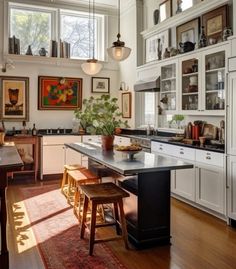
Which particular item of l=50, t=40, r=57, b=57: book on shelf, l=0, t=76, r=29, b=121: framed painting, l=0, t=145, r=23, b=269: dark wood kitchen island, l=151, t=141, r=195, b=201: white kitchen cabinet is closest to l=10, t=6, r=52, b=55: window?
l=50, t=40, r=57, b=57: book on shelf

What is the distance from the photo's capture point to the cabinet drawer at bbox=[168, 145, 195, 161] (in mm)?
4266

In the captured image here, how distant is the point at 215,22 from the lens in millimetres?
4453

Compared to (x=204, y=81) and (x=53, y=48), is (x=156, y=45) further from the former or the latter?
(x=53, y=48)

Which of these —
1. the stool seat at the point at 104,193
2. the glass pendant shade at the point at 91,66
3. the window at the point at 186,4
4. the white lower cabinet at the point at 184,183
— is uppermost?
the window at the point at 186,4

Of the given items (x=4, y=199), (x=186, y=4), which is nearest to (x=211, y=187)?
(x=4, y=199)

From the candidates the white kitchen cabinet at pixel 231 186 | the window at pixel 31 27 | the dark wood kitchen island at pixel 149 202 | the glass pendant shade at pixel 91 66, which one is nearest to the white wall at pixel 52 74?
the window at pixel 31 27

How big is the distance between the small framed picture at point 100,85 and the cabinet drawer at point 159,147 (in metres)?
2.57

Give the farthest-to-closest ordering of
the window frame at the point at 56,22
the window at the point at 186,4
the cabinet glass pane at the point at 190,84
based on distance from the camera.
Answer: the window frame at the point at 56,22, the window at the point at 186,4, the cabinet glass pane at the point at 190,84

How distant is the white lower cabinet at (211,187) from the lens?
147 inches

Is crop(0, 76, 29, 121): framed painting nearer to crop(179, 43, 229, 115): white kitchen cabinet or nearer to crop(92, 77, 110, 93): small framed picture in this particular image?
crop(92, 77, 110, 93): small framed picture

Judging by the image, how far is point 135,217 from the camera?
10.2 feet

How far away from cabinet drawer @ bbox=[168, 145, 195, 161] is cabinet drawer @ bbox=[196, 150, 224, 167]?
13 cm

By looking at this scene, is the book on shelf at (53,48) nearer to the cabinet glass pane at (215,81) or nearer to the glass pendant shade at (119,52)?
the glass pendant shade at (119,52)

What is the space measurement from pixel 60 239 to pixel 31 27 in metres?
4.98
